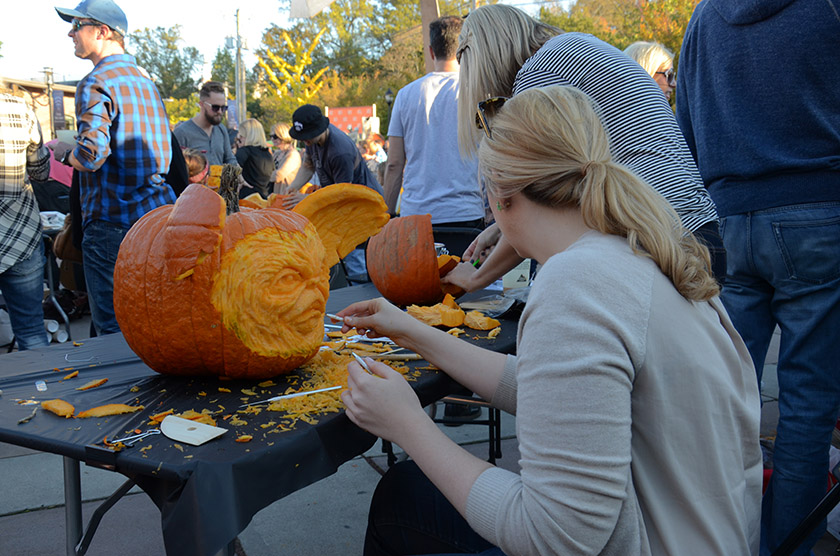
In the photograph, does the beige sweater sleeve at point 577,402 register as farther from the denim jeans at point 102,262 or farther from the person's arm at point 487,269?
the denim jeans at point 102,262

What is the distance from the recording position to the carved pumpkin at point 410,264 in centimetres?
225

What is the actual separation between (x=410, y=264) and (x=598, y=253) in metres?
1.33

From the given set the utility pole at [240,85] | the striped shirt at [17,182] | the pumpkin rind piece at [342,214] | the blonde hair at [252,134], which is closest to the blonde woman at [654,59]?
the pumpkin rind piece at [342,214]

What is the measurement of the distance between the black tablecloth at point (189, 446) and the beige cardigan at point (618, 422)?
34 cm

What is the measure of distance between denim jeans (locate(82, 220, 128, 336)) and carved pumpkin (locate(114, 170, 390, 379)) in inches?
73.2

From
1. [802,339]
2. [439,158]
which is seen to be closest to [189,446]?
[802,339]

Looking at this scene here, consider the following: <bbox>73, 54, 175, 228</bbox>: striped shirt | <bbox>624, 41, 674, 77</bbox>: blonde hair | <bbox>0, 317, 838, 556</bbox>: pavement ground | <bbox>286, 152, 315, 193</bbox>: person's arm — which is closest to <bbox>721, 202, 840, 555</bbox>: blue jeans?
<bbox>0, 317, 838, 556</bbox>: pavement ground

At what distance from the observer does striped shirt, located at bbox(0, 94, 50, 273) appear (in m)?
3.23

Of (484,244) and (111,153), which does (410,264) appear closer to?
(484,244)

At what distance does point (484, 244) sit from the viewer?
2.38 metres

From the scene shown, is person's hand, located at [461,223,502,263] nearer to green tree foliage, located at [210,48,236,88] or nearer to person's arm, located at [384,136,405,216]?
person's arm, located at [384,136,405,216]

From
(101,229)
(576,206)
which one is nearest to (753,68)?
(576,206)

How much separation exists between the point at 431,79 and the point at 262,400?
266cm

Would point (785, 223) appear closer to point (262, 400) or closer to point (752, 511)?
point (752, 511)
